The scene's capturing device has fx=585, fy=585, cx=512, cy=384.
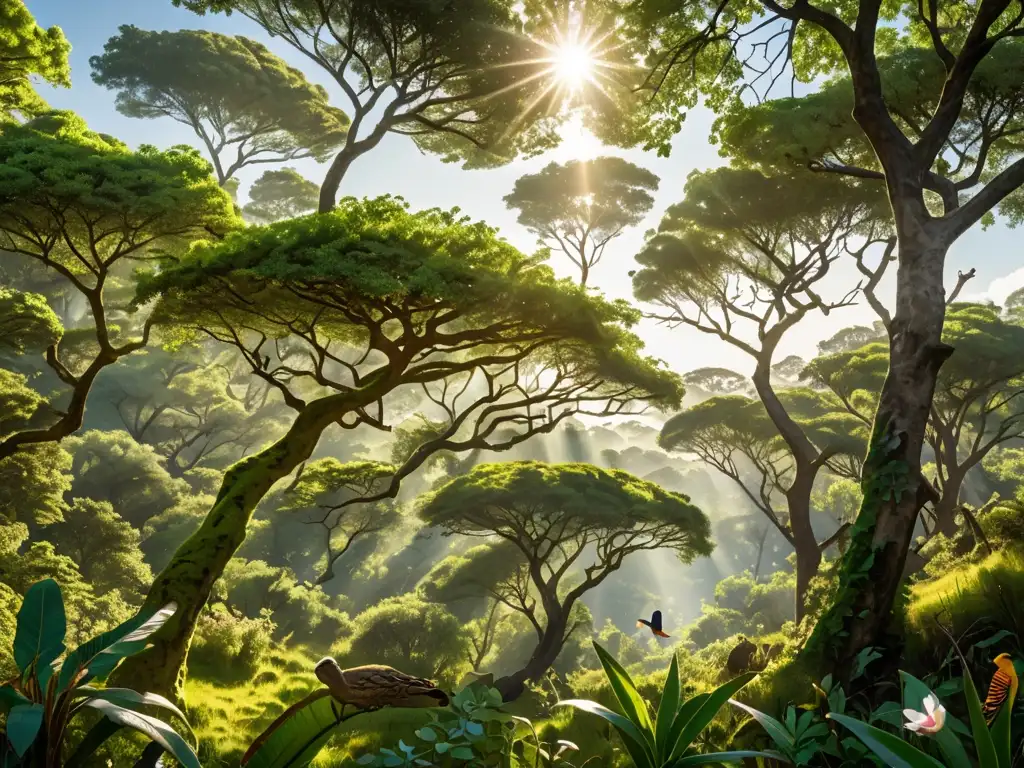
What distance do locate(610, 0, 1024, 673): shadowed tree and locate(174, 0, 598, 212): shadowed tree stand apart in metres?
2.92

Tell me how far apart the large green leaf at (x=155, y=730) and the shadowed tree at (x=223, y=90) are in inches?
804

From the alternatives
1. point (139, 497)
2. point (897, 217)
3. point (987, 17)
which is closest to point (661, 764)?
point (897, 217)

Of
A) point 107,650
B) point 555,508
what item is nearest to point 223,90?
point 555,508

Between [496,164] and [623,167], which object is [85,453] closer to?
[496,164]

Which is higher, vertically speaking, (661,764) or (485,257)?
(485,257)

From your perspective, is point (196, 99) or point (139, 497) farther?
point (139, 497)

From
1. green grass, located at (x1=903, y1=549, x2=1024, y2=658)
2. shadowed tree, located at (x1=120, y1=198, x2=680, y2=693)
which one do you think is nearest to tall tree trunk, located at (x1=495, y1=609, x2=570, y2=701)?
shadowed tree, located at (x1=120, y1=198, x2=680, y2=693)

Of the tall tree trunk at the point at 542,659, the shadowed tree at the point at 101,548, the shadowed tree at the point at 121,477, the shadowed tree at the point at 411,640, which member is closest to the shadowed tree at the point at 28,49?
the shadowed tree at the point at 101,548

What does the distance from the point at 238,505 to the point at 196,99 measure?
18507mm

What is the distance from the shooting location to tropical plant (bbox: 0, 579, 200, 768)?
2.08 meters

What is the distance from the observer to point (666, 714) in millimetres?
2559

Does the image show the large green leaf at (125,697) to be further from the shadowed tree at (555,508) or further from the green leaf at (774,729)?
the shadowed tree at (555,508)

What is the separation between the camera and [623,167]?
17609 mm

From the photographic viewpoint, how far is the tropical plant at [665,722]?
7.77ft
